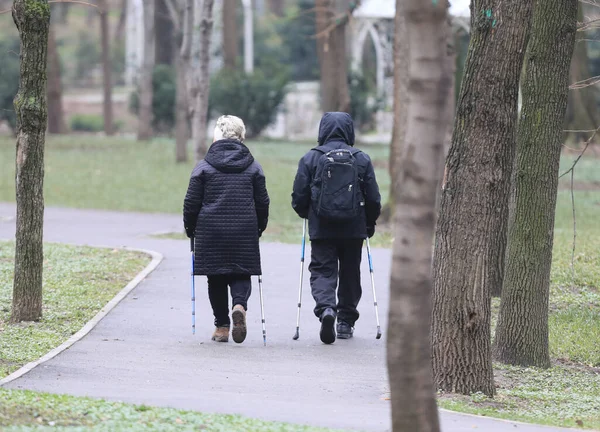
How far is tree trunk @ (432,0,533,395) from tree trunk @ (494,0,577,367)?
4.56ft

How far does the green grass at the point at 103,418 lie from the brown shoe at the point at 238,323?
2550 millimetres

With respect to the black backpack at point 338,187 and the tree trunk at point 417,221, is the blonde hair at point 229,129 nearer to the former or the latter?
the black backpack at point 338,187

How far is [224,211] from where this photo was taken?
28.6 feet

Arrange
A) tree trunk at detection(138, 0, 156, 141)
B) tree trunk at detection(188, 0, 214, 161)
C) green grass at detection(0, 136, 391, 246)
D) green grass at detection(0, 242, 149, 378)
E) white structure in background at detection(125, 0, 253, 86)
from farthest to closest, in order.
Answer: white structure in background at detection(125, 0, 253, 86) < tree trunk at detection(138, 0, 156, 141) < green grass at detection(0, 136, 391, 246) < tree trunk at detection(188, 0, 214, 161) < green grass at detection(0, 242, 149, 378)

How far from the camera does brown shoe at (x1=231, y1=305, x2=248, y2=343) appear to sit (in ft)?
28.6

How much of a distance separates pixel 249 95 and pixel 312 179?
99.0 feet

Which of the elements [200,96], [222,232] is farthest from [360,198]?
[200,96]

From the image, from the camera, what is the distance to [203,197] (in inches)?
347

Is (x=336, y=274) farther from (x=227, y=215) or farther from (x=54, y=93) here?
(x=54, y=93)

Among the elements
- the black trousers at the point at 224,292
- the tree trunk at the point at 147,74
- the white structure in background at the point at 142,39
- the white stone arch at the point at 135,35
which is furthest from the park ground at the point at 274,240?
the white stone arch at the point at 135,35

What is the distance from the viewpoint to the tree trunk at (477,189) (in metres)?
7.37

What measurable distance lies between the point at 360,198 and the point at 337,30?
19594mm

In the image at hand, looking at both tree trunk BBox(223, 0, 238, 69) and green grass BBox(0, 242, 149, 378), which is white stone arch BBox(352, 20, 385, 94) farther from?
green grass BBox(0, 242, 149, 378)

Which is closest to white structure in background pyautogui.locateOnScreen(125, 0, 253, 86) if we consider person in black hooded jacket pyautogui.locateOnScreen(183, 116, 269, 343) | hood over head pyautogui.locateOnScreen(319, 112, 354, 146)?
hood over head pyautogui.locateOnScreen(319, 112, 354, 146)
